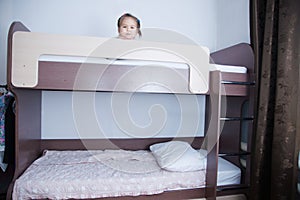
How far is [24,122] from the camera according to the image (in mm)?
1463

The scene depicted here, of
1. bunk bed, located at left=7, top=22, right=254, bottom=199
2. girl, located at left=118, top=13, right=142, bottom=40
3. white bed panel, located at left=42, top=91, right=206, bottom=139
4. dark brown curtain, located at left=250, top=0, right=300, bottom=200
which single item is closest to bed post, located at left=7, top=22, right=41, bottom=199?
bunk bed, located at left=7, top=22, right=254, bottom=199

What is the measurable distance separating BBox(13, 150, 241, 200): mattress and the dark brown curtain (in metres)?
0.26

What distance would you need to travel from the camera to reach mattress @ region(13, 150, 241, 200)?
4.11ft

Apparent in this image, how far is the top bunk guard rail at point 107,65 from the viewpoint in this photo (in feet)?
3.97

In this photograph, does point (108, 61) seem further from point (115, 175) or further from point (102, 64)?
point (115, 175)

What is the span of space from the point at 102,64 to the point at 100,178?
802 millimetres

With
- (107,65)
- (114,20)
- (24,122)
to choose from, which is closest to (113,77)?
(107,65)

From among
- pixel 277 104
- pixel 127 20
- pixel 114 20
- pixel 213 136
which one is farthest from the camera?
pixel 114 20

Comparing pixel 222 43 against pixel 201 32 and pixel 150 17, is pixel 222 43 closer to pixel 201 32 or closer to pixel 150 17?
pixel 201 32

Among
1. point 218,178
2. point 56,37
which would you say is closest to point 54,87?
point 56,37

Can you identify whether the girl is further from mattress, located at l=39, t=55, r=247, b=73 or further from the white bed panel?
the white bed panel

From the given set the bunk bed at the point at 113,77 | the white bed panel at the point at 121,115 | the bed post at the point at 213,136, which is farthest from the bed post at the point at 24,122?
the bed post at the point at 213,136

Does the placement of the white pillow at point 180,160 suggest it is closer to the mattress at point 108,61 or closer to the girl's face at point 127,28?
the mattress at point 108,61

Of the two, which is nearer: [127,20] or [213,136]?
[213,136]
